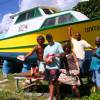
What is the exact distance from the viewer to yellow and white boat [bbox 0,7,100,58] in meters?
14.0

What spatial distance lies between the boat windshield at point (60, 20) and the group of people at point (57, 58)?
366 centimetres

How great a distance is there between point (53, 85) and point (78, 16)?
19.9ft

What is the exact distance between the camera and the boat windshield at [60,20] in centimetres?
1476

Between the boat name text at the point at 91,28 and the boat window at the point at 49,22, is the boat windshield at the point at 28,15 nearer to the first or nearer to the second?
the boat window at the point at 49,22

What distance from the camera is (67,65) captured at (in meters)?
10.2

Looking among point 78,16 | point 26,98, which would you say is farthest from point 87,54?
point 26,98

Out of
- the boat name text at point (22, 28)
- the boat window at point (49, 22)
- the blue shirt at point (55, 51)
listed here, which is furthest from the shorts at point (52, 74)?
the boat name text at point (22, 28)

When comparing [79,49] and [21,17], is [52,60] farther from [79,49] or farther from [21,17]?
[21,17]

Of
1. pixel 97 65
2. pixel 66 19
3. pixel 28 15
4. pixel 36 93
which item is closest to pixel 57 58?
pixel 97 65

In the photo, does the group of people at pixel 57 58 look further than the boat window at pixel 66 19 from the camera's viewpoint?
No

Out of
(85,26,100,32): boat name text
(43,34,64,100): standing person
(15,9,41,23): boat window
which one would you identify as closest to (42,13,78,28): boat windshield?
(85,26,100,32): boat name text

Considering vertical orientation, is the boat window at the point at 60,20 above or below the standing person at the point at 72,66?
above

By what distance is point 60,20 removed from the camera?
1491cm

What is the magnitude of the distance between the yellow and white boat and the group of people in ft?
9.69
